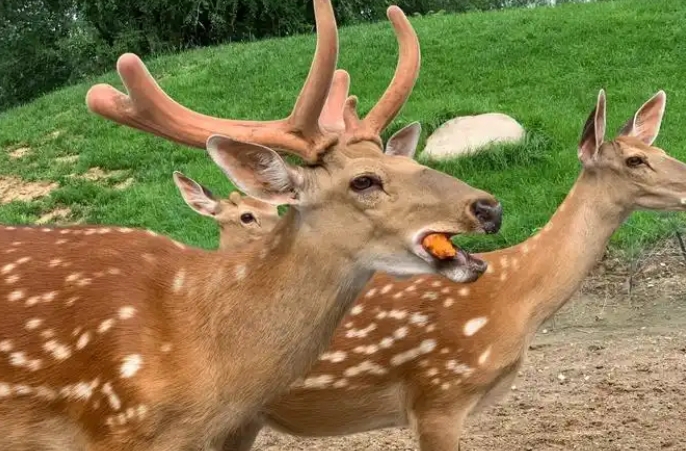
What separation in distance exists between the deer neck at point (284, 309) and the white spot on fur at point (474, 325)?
1.17m

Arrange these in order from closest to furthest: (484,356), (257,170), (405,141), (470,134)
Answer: (257,170), (405,141), (484,356), (470,134)

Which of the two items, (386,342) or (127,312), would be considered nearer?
(127,312)

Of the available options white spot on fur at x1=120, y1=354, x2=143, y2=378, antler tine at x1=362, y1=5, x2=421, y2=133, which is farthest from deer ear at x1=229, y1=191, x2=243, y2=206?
white spot on fur at x1=120, y1=354, x2=143, y2=378

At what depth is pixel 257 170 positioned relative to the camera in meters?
3.11

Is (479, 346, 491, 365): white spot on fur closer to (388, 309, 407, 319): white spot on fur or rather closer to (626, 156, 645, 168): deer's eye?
(388, 309, 407, 319): white spot on fur

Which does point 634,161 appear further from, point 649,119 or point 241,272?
point 241,272

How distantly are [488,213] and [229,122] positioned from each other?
966 mm

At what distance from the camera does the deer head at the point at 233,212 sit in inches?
250

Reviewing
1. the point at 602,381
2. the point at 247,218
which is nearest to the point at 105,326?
the point at 247,218

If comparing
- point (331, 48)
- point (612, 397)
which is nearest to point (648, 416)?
point (612, 397)

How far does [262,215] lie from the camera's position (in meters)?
6.38

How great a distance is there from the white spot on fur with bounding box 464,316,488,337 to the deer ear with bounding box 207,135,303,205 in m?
1.46

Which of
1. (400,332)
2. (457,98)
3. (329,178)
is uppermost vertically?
(329,178)

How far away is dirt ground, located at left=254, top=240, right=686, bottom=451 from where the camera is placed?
204 inches
